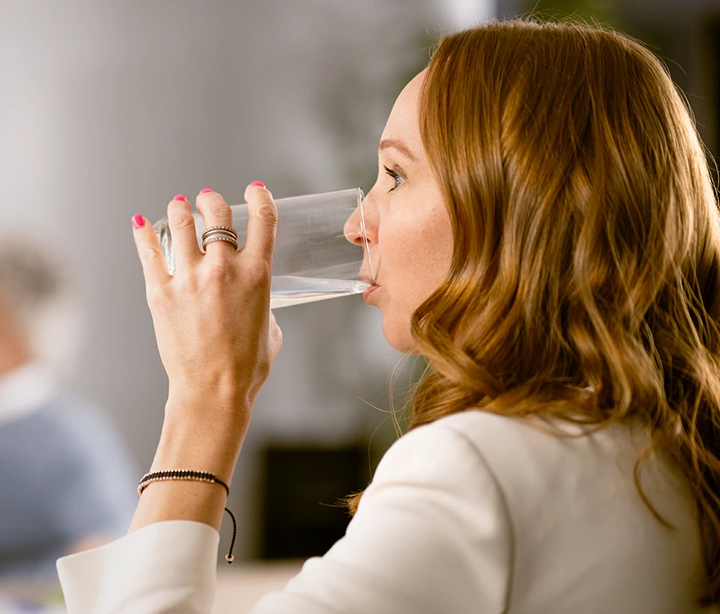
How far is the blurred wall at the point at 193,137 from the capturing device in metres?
2.87

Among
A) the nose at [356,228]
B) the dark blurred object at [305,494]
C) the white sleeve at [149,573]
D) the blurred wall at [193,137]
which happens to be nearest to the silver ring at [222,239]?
the nose at [356,228]

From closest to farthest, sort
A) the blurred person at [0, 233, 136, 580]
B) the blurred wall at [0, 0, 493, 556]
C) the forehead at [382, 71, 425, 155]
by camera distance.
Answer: the forehead at [382, 71, 425, 155] → the blurred person at [0, 233, 136, 580] → the blurred wall at [0, 0, 493, 556]

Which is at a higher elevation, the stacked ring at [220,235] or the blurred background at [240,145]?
the stacked ring at [220,235]

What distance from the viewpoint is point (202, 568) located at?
691 mm

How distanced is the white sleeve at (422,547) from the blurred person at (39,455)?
1945mm

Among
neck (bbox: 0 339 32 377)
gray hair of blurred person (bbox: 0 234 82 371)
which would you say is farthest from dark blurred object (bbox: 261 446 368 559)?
neck (bbox: 0 339 32 377)

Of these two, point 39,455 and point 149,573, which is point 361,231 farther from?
point 39,455

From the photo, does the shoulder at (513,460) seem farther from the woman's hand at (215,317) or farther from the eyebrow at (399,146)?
the eyebrow at (399,146)

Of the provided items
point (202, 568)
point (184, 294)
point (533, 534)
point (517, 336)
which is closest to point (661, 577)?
point (533, 534)

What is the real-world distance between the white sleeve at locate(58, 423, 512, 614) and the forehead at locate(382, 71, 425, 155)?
0.39 metres

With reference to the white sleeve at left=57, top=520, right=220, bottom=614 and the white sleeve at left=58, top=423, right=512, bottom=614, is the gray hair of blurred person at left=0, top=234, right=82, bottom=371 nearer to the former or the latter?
the white sleeve at left=57, top=520, right=220, bottom=614

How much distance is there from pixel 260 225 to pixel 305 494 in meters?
2.46

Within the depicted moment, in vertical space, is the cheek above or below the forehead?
below

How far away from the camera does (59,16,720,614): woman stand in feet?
1.94
